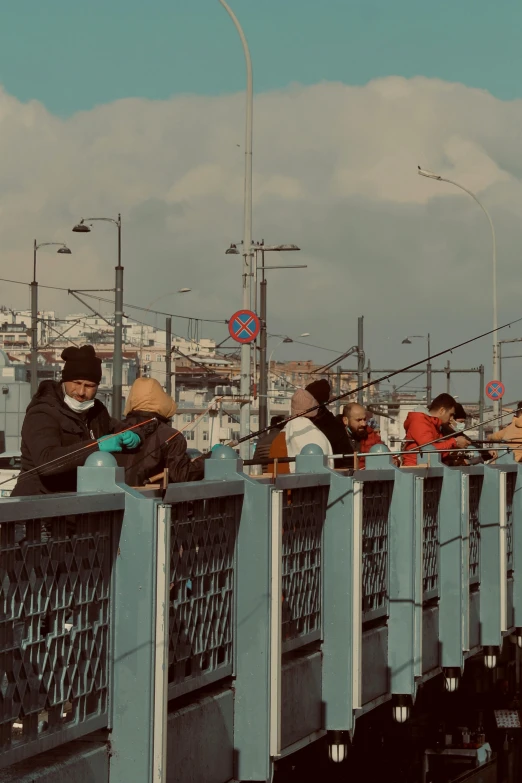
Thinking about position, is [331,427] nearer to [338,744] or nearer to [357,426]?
[357,426]

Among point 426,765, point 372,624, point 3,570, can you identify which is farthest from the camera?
point 426,765

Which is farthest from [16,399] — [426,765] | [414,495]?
[414,495]

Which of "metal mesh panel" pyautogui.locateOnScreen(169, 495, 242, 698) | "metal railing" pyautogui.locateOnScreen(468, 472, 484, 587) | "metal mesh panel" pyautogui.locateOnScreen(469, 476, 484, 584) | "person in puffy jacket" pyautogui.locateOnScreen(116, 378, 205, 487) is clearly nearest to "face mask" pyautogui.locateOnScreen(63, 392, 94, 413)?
"person in puffy jacket" pyautogui.locateOnScreen(116, 378, 205, 487)

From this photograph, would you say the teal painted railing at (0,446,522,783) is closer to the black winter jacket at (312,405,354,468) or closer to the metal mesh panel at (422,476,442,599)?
the metal mesh panel at (422,476,442,599)

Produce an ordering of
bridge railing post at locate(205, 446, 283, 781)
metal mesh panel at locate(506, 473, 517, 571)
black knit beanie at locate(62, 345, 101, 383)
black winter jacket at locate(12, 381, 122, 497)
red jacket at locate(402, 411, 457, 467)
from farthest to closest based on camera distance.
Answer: metal mesh panel at locate(506, 473, 517, 571), red jacket at locate(402, 411, 457, 467), black knit beanie at locate(62, 345, 101, 383), bridge railing post at locate(205, 446, 283, 781), black winter jacket at locate(12, 381, 122, 497)

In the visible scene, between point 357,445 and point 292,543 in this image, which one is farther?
point 357,445

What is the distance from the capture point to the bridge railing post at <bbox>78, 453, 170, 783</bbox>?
5.55 m

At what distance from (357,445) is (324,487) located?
164 inches

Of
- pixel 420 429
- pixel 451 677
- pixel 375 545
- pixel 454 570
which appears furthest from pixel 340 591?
pixel 420 429

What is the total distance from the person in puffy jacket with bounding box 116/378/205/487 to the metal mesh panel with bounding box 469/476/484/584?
16.5 ft

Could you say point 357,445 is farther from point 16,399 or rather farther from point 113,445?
point 16,399

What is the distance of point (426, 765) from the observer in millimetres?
14383

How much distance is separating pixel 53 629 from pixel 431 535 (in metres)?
6.53

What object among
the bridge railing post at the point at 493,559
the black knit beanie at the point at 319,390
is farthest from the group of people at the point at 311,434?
the bridge railing post at the point at 493,559
